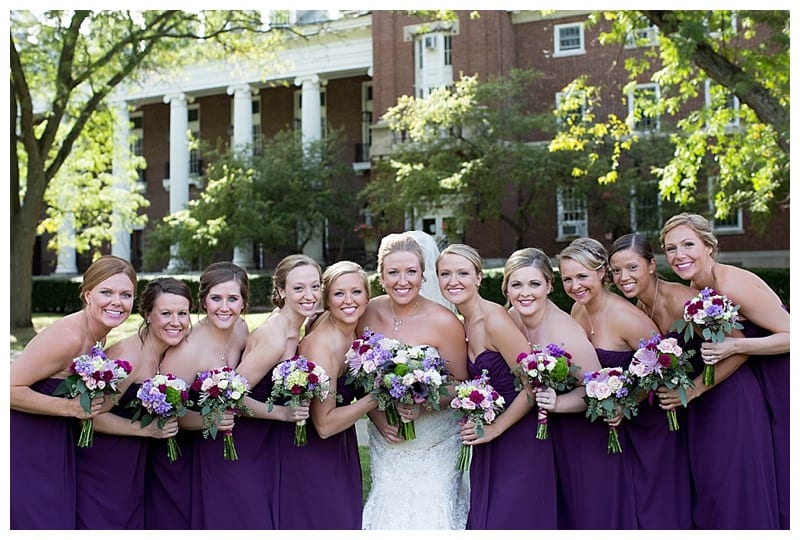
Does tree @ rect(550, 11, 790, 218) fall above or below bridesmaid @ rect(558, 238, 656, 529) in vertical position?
above

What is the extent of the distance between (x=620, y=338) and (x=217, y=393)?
98.4 inches

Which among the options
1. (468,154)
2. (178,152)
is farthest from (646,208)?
(178,152)

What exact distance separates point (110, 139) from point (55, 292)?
27.6 ft

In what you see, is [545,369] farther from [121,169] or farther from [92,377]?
[121,169]

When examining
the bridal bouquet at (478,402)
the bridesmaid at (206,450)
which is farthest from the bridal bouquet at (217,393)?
the bridal bouquet at (478,402)

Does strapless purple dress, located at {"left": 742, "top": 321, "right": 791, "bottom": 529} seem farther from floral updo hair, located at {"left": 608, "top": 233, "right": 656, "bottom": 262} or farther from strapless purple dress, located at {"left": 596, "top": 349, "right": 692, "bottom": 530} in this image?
floral updo hair, located at {"left": 608, "top": 233, "right": 656, "bottom": 262}

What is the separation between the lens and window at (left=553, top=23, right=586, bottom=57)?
3256 centimetres

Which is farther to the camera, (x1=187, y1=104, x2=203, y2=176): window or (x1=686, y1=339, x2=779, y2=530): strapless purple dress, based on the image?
(x1=187, y1=104, x2=203, y2=176): window

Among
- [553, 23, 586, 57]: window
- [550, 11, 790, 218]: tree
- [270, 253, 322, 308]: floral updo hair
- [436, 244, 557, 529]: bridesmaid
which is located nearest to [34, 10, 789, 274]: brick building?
[553, 23, 586, 57]: window

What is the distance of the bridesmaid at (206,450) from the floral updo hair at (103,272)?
0.45 m

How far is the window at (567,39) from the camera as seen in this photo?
32.6 m

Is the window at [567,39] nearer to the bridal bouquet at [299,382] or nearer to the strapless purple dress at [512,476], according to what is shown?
the strapless purple dress at [512,476]

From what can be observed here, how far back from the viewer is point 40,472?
428 cm

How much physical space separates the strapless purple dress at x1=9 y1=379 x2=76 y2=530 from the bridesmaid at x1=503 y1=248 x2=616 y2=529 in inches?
111
